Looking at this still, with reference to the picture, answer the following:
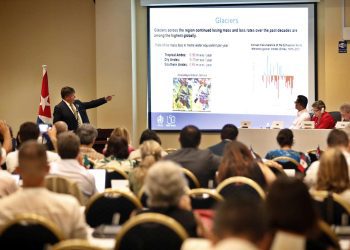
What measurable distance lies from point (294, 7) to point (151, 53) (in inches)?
109

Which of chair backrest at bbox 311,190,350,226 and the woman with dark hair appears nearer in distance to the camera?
the woman with dark hair

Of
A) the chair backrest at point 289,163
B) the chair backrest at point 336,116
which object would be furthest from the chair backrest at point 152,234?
the chair backrest at point 336,116

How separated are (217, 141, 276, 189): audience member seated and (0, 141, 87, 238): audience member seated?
1.67 metres

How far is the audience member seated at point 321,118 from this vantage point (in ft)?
28.9

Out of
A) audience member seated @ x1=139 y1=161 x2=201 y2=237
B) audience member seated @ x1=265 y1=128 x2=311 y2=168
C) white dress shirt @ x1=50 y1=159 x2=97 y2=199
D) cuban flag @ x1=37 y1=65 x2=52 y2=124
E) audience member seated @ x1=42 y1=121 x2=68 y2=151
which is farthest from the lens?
cuban flag @ x1=37 y1=65 x2=52 y2=124

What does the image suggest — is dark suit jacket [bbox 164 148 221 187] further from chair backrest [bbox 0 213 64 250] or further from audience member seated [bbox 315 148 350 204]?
chair backrest [bbox 0 213 64 250]

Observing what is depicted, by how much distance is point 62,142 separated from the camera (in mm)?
4363

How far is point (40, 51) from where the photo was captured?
10.8 meters

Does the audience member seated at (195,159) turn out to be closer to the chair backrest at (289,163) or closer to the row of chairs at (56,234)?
the chair backrest at (289,163)

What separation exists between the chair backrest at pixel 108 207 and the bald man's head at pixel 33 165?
0.55 metres

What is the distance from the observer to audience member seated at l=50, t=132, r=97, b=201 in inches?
169

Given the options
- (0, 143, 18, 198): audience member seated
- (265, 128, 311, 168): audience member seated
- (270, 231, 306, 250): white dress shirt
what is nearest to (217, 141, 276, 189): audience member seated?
(265, 128, 311, 168): audience member seated

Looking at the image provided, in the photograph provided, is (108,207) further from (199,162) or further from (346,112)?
(346,112)

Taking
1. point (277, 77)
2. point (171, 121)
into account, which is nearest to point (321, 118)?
point (277, 77)
